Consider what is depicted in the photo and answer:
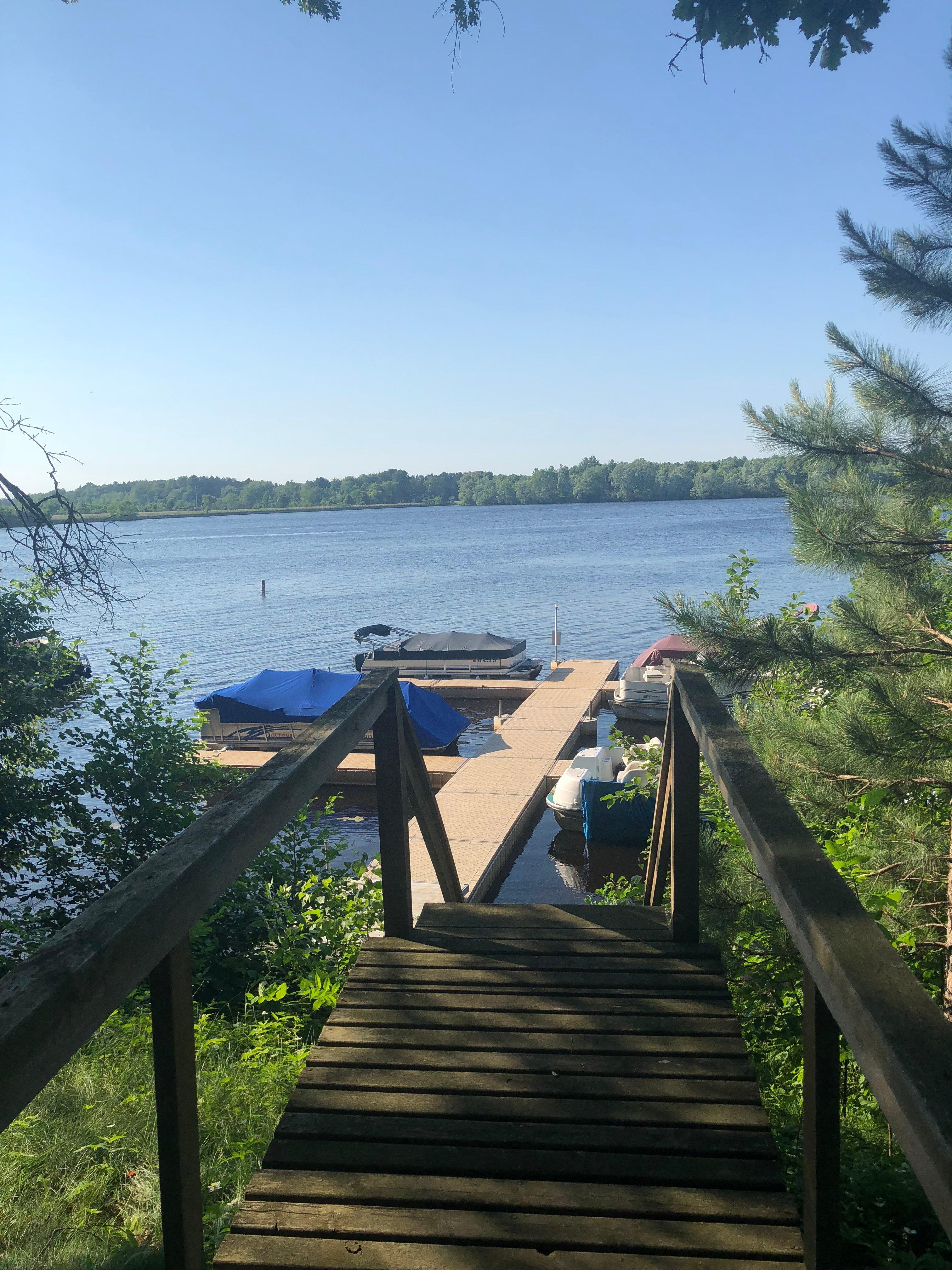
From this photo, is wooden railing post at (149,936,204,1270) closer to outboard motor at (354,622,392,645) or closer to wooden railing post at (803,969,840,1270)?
wooden railing post at (803,969,840,1270)

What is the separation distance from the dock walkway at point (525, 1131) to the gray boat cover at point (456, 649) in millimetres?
27802

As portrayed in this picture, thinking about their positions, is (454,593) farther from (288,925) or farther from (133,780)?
(288,925)

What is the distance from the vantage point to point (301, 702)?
23031 mm

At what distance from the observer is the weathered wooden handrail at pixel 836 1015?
0.96 meters

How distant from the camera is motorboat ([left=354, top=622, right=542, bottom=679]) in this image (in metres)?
31.2

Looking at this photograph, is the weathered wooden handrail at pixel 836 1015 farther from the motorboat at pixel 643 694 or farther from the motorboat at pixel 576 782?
the motorboat at pixel 643 694

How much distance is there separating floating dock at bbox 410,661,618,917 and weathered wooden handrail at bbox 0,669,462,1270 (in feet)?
22.8

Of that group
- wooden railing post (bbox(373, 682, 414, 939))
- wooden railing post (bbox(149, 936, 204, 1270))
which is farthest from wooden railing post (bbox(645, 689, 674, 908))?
wooden railing post (bbox(149, 936, 204, 1270))

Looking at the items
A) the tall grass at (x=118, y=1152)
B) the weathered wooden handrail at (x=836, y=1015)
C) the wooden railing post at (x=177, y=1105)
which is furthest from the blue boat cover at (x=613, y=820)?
the wooden railing post at (x=177, y=1105)

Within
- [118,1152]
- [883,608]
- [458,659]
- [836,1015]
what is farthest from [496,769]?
[836,1015]

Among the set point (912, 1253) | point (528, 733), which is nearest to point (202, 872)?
point (912, 1253)

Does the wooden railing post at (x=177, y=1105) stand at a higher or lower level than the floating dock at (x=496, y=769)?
higher

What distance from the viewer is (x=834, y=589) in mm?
50500

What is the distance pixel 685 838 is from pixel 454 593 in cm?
6462
